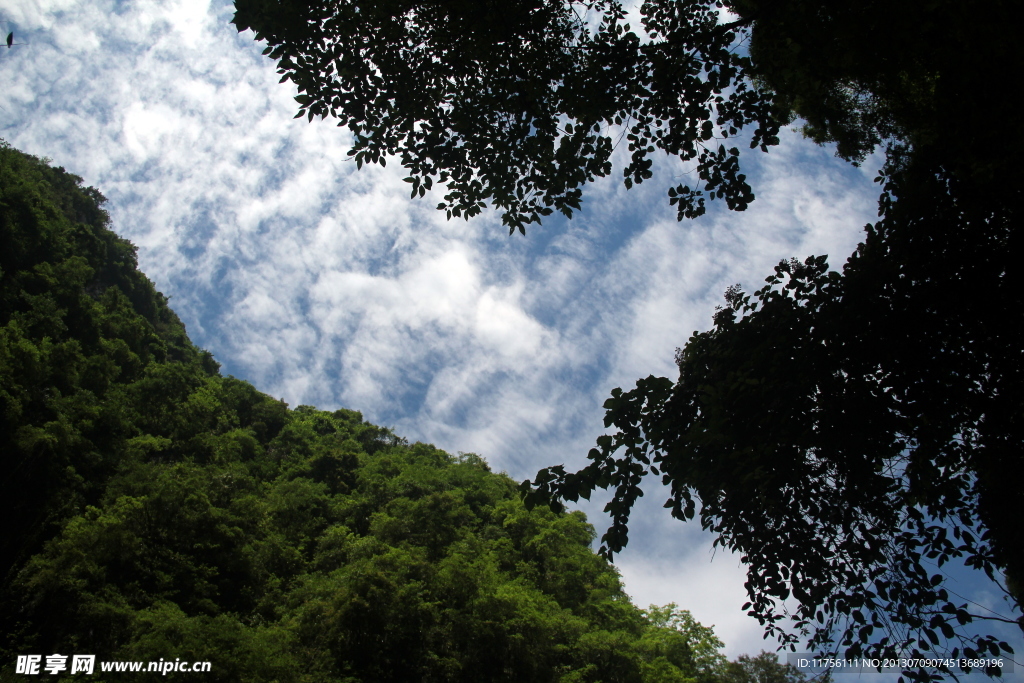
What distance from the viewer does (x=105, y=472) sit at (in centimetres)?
2494

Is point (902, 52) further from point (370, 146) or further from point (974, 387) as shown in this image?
point (370, 146)

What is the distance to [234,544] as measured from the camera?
2098 centimetres

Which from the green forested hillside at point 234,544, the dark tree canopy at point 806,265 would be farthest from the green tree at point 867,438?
the green forested hillside at point 234,544

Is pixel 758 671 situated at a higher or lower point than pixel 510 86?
lower

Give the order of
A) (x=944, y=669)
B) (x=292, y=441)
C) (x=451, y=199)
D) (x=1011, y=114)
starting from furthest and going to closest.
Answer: (x=292, y=441) < (x=451, y=199) < (x=1011, y=114) < (x=944, y=669)

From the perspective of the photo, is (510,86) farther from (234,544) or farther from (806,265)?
(234,544)

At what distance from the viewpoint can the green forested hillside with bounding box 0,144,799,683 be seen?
15055 mm

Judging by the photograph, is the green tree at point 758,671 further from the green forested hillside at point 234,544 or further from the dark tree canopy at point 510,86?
the dark tree canopy at point 510,86

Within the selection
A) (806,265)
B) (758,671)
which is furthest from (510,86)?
(758,671)

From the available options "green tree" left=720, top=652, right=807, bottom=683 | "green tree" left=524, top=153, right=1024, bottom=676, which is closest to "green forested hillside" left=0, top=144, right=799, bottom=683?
"green tree" left=720, top=652, right=807, bottom=683

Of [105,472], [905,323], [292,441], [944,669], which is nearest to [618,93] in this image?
[905,323]

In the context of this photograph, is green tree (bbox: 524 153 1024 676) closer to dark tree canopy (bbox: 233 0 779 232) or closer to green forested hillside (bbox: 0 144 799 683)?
dark tree canopy (bbox: 233 0 779 232)

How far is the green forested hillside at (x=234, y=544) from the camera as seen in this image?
15.1m

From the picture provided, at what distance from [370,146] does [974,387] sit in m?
6.75
